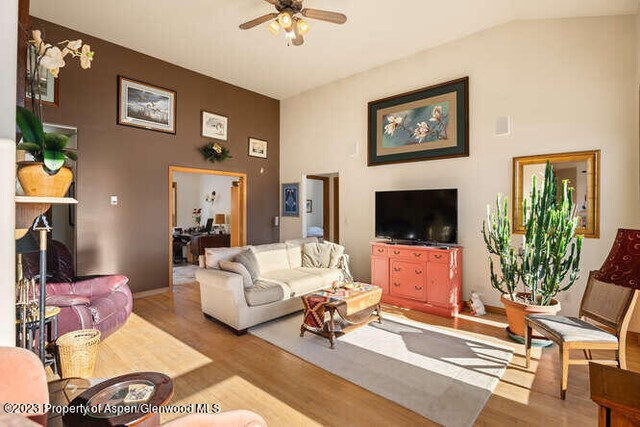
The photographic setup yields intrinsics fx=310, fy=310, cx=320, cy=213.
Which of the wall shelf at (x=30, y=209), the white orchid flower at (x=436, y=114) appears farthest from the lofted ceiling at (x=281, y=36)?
the wall shelf at (x=30, y=209)

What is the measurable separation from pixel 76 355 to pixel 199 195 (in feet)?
25.9

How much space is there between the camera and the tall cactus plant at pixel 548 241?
293 centimetres

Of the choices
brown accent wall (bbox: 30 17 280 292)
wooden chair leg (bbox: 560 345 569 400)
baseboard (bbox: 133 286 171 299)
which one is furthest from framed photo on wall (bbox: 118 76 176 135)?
wooden chair leg (bbox: 560 345 569 400)

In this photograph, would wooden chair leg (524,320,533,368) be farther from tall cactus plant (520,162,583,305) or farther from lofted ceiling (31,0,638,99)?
lofted ceiling (31,0,638,99)

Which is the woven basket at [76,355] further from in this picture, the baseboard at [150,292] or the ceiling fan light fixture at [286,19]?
the ceiling fan light fixture at [286,19]

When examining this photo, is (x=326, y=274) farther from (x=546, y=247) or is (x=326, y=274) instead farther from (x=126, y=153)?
(x=126, y=153)

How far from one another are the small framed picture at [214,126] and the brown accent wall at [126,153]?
0.11 meters

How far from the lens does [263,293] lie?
139 inches

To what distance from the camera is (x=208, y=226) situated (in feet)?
27.4

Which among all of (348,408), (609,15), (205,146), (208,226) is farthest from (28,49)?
(208,226)

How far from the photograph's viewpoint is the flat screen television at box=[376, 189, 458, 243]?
421 cm

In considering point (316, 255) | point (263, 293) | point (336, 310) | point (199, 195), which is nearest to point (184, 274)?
point (316, 255)

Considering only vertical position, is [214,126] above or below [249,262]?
above

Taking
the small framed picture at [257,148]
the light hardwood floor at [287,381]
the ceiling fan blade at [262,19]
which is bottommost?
the light hardwood floor at [287,381]
